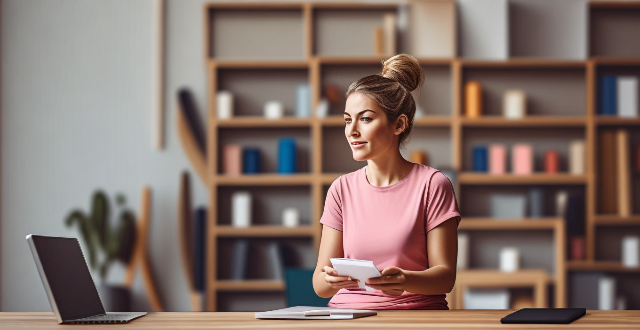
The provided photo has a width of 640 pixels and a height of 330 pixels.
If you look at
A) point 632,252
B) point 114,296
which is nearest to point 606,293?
point 632,252

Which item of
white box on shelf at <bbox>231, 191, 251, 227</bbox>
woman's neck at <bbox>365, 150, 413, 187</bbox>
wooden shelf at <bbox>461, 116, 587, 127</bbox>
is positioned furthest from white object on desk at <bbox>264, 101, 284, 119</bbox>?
woman's neck at <bbox>365, 150, 413, 187</bbox>

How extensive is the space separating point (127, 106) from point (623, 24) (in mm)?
3591

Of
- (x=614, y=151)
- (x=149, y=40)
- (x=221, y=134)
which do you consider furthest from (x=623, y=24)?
(x=149, y=40)

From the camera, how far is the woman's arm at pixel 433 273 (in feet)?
5.30

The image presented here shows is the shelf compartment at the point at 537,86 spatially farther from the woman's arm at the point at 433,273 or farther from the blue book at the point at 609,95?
the woman's arm at the point at 433,273

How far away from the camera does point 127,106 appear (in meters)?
5.05

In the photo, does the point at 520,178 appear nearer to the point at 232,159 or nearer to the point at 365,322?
the point at 232,159

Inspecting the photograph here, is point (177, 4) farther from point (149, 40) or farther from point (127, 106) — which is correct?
point (127, 106)

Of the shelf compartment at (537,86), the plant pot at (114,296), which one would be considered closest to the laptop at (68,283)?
the plant pot at (114,296)

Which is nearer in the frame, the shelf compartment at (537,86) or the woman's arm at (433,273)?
the woman's arm at (433,273)

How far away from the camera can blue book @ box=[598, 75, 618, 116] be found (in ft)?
15.6

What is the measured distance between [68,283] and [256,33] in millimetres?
3679

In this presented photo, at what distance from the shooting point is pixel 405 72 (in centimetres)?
201

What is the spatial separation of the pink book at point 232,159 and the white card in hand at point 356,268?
10.6ft
